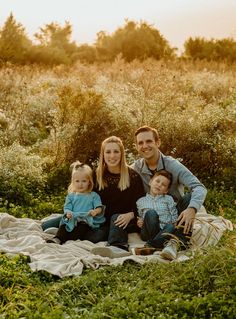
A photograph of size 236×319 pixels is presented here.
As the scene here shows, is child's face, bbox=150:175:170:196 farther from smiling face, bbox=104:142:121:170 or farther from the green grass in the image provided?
the green grass

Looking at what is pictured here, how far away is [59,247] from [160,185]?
50.6 inches

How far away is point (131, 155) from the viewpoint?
9188 mm

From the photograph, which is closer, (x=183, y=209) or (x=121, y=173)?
(x=183, y=209)

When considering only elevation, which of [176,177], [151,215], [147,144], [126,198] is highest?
[147,144]

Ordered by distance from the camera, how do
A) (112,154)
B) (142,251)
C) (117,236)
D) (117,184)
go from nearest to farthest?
(142,251), (117,236), (112,154), (117,184)

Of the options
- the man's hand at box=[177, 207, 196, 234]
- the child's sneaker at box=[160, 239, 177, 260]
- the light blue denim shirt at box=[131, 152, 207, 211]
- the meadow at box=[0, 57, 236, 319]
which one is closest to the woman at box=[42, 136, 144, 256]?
the light blue denim shirt at box=[131, 152, 207, 211]

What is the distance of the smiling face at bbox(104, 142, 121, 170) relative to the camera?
6838 millimetres

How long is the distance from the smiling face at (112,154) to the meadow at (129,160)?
146cm

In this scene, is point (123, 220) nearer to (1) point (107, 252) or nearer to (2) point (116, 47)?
(1) point (107, 252)

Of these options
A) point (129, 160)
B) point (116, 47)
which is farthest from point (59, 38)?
point (129, 160)

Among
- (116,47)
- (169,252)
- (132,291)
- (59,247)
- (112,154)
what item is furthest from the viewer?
(116,47)

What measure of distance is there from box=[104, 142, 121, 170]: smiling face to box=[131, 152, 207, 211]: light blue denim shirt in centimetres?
36

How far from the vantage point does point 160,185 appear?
6.61 m

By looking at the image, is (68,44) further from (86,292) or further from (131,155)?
(86,292)
